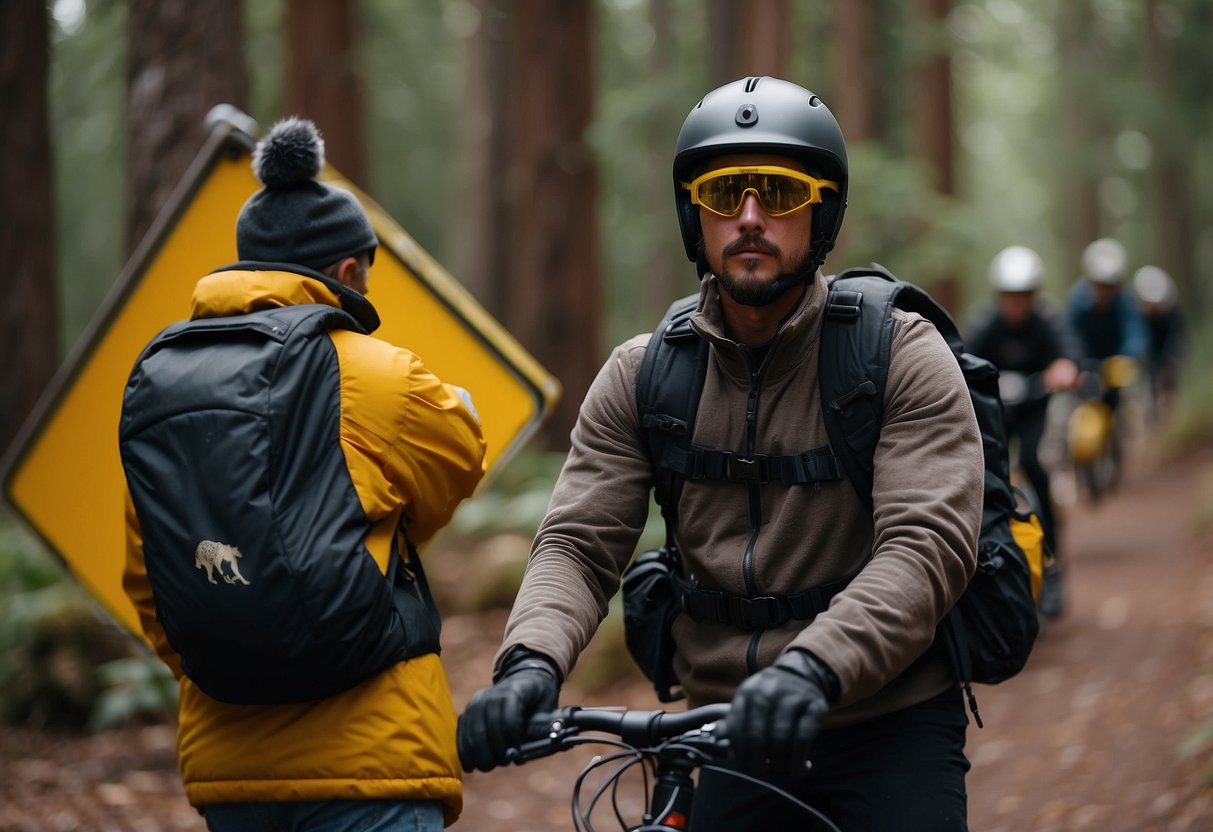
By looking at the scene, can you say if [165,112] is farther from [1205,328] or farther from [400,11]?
[1205,328]

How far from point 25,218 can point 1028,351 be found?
8.41m

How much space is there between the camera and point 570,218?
14891mm

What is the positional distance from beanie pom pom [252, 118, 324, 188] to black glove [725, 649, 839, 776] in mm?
1879

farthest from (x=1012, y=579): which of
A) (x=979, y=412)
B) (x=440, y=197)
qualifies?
(x=440, y=197)

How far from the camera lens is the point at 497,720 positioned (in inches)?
99.7

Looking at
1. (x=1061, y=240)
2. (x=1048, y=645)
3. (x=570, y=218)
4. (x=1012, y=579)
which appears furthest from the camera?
(x=1061, y=240)

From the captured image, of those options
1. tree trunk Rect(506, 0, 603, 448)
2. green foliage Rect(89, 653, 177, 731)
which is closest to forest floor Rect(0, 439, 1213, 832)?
green foliage Rect(89, 653, 177, 731)

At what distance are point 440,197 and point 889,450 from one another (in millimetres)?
23046

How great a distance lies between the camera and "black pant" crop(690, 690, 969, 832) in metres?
2.94

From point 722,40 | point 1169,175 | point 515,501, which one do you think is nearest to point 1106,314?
point 722,40

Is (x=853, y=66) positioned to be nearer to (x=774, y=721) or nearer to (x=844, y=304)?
(x=844, y=304)

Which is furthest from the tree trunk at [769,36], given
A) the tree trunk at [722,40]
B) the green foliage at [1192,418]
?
the green foliage at [1192,418]

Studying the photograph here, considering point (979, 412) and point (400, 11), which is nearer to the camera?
point (979, 412)

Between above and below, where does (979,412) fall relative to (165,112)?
below
